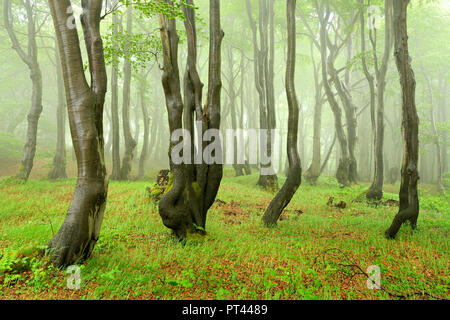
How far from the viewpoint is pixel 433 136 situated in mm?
15125

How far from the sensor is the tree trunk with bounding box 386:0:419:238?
18.8 ft

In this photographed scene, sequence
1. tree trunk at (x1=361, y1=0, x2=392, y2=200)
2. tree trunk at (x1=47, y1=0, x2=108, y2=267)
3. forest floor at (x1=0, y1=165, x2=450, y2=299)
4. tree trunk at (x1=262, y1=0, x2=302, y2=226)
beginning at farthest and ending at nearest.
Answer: tree trunk at (x1=361, y1=0, x2=392, y2=200) < tree trunk at (x1=262, y1=0, x2=302, y2=226) < tree trunk at (x1=47, y1=0, x2=108, y2=267) < forest floor at (x1=0, y1=165, x2=450, y2=299)

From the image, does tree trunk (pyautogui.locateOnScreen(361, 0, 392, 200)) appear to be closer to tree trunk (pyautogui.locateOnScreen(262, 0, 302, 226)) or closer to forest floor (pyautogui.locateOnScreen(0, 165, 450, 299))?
forest floor (pyautogui.locateOnScreen(0, 165, 450, 299))

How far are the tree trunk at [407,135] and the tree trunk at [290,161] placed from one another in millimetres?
2326

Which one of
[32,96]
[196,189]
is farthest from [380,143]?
[32,96]

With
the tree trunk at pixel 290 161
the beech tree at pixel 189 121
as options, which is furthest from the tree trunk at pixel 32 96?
the tree trunk at pixel 290 161

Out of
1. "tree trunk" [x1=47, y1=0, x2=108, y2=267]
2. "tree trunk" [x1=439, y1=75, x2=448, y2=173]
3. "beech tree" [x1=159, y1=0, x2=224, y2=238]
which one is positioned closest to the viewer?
"tree trunk" [x1=47, y1=0, x2=108, y2=267]

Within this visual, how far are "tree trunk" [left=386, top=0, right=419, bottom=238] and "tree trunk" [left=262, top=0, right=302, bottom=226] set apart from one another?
7.63 ft

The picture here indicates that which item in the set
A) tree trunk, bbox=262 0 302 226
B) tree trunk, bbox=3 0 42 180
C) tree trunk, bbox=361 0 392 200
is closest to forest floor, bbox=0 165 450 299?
tree trunk, bbox=262 0 302 226

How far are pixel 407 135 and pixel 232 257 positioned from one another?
504 cm

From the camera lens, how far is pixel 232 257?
436 cm

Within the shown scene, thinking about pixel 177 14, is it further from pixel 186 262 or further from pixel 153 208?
pixel 153 208

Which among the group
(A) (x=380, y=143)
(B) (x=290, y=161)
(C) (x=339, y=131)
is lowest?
(B) (x=290, y=161)

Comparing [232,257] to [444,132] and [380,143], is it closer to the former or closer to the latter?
[380,143]
